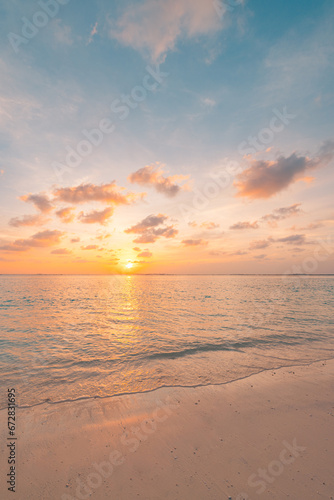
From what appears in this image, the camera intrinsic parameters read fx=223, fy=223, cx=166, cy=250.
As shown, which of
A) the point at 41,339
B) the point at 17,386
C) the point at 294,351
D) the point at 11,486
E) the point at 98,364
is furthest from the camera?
the point at 41,339

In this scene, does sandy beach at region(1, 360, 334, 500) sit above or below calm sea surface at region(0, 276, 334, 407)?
above

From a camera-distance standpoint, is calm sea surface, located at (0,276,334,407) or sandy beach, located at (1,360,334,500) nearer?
sandy beach, located at (1,360,334,500)

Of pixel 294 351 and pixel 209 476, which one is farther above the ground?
pixel 209 476

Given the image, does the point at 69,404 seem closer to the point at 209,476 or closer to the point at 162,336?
the point at 209,476

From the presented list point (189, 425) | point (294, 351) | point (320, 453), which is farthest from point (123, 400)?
point (294, 351)

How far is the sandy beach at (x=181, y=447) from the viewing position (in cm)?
475

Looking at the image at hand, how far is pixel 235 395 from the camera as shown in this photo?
888 cm

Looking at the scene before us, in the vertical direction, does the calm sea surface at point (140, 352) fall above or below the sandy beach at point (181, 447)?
below

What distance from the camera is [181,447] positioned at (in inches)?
234

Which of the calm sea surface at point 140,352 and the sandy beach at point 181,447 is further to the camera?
the calm sea surface at point 140,352

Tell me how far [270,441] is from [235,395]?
2.88 meters

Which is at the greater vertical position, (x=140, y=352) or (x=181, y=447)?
(x=181, y=447)

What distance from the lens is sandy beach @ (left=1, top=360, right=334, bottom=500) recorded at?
4.75 metres

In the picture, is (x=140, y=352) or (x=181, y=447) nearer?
(x=181, y=447)
